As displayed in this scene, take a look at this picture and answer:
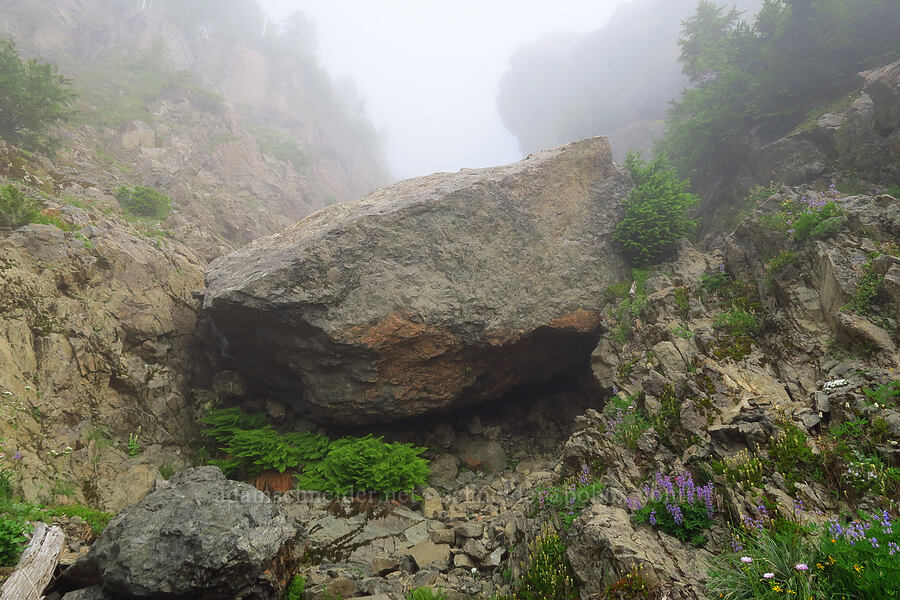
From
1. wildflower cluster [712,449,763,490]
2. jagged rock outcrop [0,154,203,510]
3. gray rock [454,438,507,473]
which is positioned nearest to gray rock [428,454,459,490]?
gray rock [454,438,507,473]

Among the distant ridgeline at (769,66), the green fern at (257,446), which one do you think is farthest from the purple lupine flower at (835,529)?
the distant ridgeline at (769,66)

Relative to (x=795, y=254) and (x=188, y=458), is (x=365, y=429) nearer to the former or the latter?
(x=188, y=458)

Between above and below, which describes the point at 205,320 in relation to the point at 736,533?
above

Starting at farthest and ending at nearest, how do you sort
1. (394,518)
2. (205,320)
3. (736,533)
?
(205,320) < (394,518) < (736,533)

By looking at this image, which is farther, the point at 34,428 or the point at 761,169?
the point at 761,169

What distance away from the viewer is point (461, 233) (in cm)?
1199

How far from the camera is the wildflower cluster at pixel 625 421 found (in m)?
7.54

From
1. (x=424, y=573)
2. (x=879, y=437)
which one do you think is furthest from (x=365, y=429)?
(x=879, y=437)

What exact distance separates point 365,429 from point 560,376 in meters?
6.64

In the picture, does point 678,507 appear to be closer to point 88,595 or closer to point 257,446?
Answer: point 88,595

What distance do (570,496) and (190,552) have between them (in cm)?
586

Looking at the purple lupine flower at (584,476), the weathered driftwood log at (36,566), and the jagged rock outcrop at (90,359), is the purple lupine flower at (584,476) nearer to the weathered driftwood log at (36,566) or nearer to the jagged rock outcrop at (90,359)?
the weathered driftwood log at (36,566)

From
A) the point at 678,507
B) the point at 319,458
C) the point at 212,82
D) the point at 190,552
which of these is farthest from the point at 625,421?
the point at 212,82

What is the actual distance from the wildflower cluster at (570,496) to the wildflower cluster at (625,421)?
0.90 metres
